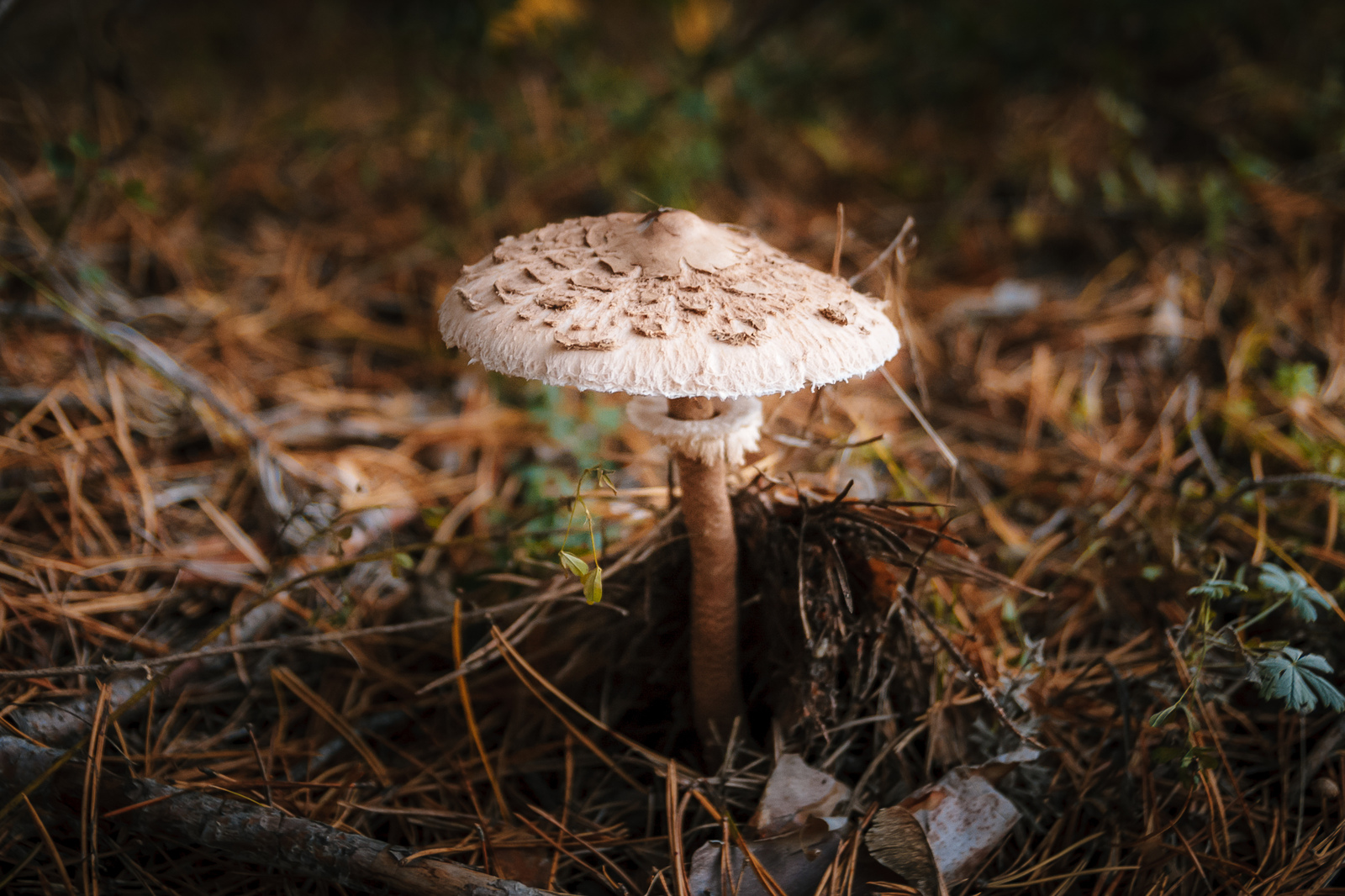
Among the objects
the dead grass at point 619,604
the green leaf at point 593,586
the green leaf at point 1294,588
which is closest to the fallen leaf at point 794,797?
the dead grass at point 619,604

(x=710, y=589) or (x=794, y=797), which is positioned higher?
(x=710, y=589)

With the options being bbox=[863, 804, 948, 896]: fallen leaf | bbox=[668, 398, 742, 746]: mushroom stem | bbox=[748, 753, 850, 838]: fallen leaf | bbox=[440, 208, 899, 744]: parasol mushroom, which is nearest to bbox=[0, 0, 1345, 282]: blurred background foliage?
bbox=[440, 208, 899, 744]: parasol mushroom

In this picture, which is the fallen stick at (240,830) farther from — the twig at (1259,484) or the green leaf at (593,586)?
the twig at (1259,484)

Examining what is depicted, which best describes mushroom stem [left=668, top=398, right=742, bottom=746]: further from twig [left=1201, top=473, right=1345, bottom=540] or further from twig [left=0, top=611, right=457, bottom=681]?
twig [left=1201, top=473, right=1345, bottom=540]

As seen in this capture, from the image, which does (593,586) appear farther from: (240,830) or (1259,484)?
(1259,484)

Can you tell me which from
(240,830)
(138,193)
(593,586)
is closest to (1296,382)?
(593,586)

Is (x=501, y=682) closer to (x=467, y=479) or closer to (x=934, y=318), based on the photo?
(x=467, y=479)
